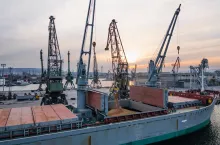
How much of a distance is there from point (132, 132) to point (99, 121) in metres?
4.79

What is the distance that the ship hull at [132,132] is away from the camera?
19.2 metres

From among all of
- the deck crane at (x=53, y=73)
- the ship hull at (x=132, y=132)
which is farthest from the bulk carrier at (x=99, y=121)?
the deck crane at (x=53, y=73)

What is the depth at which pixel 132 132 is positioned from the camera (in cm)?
2367

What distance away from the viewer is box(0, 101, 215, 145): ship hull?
63.0 ft

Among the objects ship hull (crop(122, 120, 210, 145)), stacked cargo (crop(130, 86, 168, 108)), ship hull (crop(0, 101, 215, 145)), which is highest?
stacked cargo (crop(130, 86, 168, 108))

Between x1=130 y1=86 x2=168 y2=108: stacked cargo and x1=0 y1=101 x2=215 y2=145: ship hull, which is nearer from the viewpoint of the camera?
x1=0 y1=101 x2=215 y2=145: ship hull

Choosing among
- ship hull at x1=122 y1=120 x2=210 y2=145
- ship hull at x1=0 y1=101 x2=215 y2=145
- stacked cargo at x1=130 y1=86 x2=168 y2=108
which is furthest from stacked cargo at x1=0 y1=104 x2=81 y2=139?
stacked cargo at x1=130 y1=86 x2=168 y2=108

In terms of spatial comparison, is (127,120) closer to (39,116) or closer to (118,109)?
(118,109)

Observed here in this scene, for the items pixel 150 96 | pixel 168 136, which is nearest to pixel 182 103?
pixel 150 96

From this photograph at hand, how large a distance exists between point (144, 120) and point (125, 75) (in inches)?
1540

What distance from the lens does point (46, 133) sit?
1947cm

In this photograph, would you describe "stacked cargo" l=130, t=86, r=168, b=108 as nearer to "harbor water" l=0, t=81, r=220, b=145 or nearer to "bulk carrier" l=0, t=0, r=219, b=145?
"bulk carrier" l=0, t=0, r=219, b=145

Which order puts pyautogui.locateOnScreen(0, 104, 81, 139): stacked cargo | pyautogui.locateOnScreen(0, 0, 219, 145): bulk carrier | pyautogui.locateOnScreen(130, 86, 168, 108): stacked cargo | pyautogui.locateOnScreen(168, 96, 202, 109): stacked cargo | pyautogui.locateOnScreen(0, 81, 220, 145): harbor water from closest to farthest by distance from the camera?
pyautogui.locateOnScreen(0, 104, 81, 139): stacked cargo → pyautogui.locateOnScreen(0, 0, 219, 145): bulk carrier → pyautogui.locateOnScreen(0, 81, 220, 145): harbor water → pyautogui.locateOnScreen(130, 86, 168, 108): stacked cargo → pyautogui.locateOnScreen(168, 96, 202, 109): stacked cargo

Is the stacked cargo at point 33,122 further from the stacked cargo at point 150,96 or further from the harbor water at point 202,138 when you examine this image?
the harbor water at point 202,138
